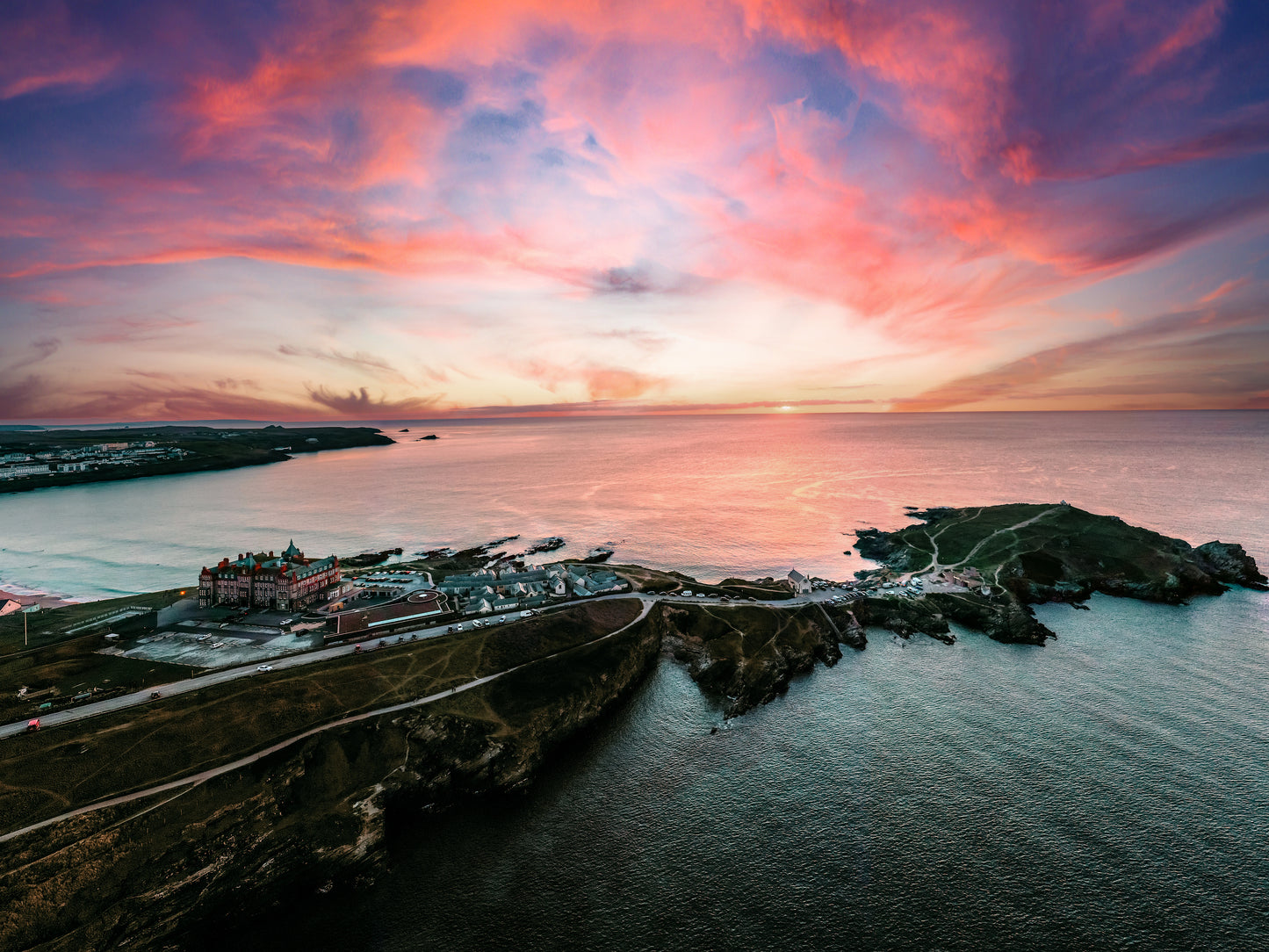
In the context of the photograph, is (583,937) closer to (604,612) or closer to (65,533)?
(604,612)

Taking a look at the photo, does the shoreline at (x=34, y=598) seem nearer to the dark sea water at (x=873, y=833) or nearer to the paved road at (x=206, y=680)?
the paved road at (x=206, y=680)

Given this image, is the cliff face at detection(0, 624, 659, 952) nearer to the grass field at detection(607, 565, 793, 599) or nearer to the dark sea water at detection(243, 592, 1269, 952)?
the dark sea water at detection(243, 592, 1269, 952)

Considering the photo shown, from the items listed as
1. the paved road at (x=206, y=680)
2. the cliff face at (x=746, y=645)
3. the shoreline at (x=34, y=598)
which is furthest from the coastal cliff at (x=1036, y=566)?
the shoreline at (x=34, y=598)

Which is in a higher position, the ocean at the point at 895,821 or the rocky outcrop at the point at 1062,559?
the rocky outcrop at the point at 1062,559

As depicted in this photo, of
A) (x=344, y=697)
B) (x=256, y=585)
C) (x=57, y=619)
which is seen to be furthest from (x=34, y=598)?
(x=344, y=697)

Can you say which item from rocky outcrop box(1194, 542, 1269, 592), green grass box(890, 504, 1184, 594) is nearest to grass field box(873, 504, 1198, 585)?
green grass box(890, 504, 1184, 594)

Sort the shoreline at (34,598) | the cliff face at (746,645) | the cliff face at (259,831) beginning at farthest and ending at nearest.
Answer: the shoreline at (34,598), the cliff face at (746,645), the cliff face at (259,831)
